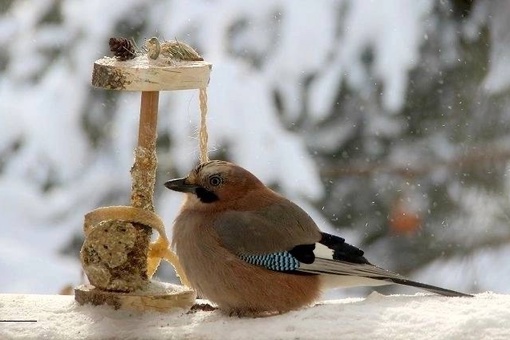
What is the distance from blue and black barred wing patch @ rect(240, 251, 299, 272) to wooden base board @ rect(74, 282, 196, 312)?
0.65 feet

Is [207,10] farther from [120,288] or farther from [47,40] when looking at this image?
[120,288]

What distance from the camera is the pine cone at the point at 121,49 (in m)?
2.83

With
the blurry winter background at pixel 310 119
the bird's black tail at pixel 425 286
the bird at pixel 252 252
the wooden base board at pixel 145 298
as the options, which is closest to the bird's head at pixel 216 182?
the bird at pixel 252 252

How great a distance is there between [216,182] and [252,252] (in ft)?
0.69

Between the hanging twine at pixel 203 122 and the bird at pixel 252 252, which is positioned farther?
the hanging twine at pixel 203 122

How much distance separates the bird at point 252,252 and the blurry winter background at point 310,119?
1.67 metres

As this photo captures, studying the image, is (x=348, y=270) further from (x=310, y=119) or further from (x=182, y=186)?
(x=310, y=119)

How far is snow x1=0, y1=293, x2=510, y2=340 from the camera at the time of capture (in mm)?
2551

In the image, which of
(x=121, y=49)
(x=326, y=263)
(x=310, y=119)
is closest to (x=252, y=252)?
(x=326, y=263)

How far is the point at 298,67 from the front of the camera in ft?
15.9

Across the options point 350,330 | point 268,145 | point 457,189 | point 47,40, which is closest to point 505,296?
point 350,330

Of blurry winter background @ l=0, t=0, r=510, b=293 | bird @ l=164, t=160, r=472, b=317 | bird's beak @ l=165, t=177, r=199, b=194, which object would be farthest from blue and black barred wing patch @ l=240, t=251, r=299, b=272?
blurry winter background @ l=0, t=0, r=510, b=293

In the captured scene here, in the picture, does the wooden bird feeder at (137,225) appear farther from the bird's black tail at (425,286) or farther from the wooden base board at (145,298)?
the bird's black tail at (425,286)

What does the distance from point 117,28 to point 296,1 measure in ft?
2.44
